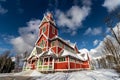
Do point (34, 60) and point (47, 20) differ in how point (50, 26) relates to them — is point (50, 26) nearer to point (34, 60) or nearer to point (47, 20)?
point (47, 20)

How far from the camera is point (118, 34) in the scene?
12.6m

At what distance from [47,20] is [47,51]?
26.0ft

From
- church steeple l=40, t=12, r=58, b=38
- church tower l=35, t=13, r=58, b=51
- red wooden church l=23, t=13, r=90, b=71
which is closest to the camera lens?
red wooden church l=23, t=13, r=90, b=71

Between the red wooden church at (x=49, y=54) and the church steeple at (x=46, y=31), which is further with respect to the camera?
the church steeple at (x=46, y=31)

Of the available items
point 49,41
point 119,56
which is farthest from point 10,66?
point 119,56

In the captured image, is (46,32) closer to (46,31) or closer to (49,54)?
(46,31)

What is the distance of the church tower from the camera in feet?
81.4

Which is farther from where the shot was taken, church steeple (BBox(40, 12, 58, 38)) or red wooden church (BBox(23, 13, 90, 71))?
church steeple (BBox(40, 12, 58, 38))

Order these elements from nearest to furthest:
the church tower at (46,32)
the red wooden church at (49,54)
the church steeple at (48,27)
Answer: the red wooden church at (49,54) → the church tower at (46,32) → the church steeple at (48,27)

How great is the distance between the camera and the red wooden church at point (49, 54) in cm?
2161

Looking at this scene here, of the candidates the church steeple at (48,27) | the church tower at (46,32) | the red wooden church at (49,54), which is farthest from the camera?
the church steeple at (48,27)

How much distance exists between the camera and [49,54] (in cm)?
2130

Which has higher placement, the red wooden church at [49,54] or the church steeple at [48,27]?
the church steeple at [48,27]

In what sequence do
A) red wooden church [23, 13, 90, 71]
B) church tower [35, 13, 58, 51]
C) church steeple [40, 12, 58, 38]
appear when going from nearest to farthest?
red wooden church [23, 13, 90, 71] < church tower [35, 13, 58, 51] < church steeple [40, 12, 58, 38]
